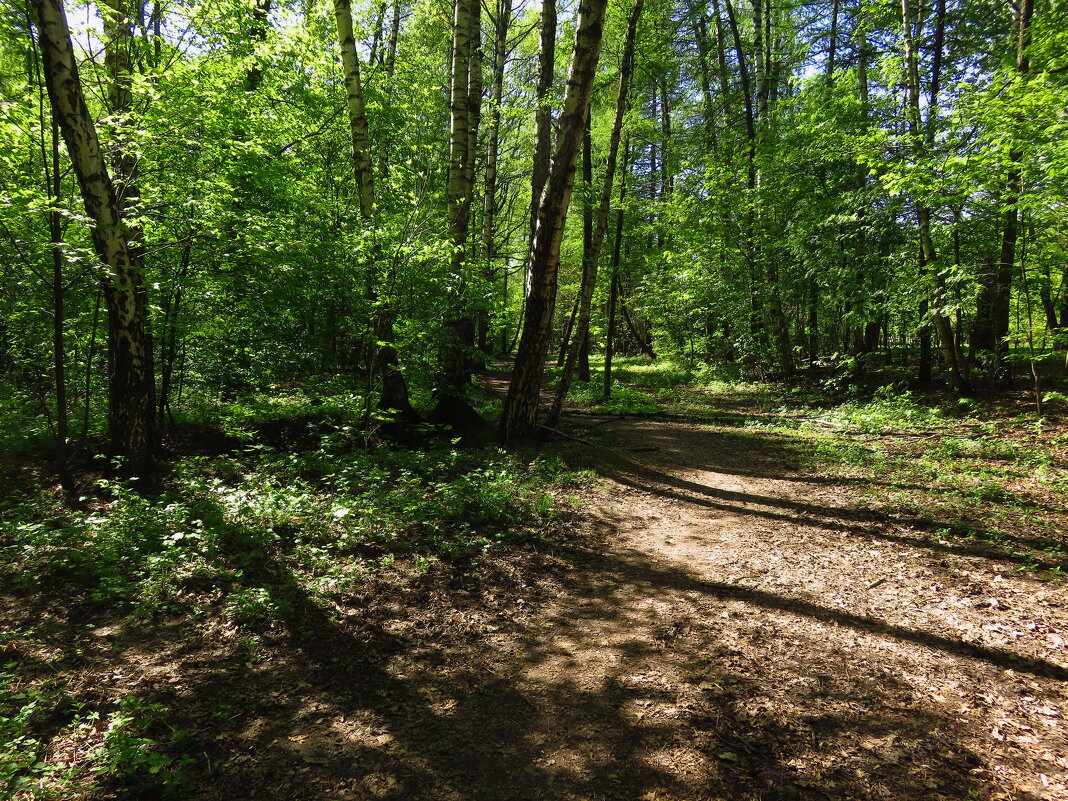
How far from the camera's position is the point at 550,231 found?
25.2ft

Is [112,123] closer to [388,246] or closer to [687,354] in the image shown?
[388,246]

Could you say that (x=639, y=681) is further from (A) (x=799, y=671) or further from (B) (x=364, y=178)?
(B) (x=364, y=178)

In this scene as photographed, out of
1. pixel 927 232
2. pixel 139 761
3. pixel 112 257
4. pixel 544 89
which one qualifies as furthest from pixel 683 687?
pixel 927 232

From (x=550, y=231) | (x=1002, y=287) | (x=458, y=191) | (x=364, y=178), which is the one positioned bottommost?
(x=1002, y=287)

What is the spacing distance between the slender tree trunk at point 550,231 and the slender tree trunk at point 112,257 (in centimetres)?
513

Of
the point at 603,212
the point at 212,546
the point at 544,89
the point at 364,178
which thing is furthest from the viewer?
the point at 544,89

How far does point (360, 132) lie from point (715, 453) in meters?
8.59

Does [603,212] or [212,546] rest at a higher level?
[603,212]

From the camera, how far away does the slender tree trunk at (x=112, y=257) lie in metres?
5.32

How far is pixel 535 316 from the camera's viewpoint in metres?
7.96

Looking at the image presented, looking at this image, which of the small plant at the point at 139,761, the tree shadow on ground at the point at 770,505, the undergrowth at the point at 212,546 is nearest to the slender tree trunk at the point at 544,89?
the tree shadow on ground at the point at 770,505

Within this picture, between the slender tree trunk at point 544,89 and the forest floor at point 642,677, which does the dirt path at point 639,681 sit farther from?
the slender tree trunk at point 544,89

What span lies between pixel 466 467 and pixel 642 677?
14.6ft

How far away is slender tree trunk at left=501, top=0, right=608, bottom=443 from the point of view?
7285 mm
